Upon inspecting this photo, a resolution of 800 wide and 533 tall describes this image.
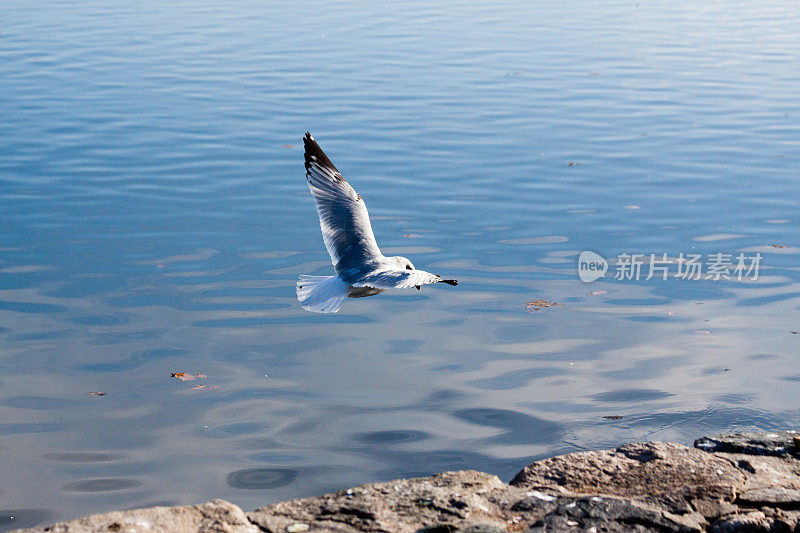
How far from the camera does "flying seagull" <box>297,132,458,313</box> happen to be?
636 centimetres

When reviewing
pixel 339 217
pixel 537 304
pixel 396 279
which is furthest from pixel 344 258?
pixel 537 304

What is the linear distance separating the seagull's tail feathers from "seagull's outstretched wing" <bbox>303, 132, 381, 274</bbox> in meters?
0.21

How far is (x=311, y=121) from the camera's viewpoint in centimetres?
1487

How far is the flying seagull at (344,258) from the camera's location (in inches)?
250

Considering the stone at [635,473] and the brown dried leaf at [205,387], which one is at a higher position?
the stone at [635,473]

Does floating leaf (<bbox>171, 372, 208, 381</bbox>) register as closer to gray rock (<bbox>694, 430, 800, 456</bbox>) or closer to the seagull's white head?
the seagull's white head

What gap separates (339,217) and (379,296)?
4.34ft

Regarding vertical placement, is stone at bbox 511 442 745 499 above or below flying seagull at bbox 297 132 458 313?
below

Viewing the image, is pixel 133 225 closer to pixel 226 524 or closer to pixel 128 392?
pixel 128 392

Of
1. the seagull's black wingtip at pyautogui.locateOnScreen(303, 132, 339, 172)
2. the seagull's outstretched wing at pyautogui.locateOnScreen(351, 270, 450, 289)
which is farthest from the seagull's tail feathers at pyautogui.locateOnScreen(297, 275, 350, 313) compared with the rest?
the seagull's black wingtip at pyautogui.locateOnScreen(303, 132, 339, 172)

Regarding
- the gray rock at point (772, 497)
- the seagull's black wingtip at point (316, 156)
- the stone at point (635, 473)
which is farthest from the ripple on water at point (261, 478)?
the seagull's black wingtip at point (316, 156)

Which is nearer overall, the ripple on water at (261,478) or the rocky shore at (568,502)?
the rocky shore at (568,502)

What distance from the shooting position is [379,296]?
8.59 metres

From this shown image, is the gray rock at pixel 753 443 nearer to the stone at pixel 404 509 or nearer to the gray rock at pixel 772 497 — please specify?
the gray rock at pixel 772 497
